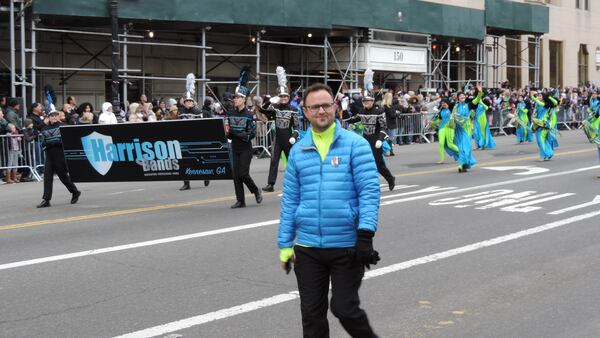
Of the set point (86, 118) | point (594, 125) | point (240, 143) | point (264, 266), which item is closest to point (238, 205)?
point (240, 143)

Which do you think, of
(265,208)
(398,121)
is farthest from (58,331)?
(398,121)

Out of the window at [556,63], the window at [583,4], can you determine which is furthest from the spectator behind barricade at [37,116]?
the window at [583,4]

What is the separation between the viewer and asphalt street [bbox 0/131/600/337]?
6.53 metres

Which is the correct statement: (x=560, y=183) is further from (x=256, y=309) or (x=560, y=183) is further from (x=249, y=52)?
(x=249, y=52)

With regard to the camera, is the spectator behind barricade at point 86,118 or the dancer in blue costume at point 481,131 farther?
the dancer in blue costume at point 481,131

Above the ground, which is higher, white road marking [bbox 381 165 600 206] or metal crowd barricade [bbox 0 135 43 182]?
metal crowd barricade [bbox 0 135 43 182]

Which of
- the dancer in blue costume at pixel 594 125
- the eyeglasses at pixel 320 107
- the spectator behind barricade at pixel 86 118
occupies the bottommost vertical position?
the eyeglasses at pixel 320 107

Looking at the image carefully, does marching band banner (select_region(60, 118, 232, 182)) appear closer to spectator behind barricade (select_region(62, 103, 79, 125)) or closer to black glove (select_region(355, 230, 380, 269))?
spectator behind barricade (select_region(62, 103, 79, 125))

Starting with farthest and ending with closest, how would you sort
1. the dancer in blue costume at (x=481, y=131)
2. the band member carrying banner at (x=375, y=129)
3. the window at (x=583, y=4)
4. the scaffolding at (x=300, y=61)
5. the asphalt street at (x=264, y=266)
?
the window at (x=583, y=4) < the dancer in blue costume at (x=481, y=131) < the scaffolding at (x=300, y=61) < the band member carrying banner at (x=375, y=129) < the asphalt street at (x=264, y=266)

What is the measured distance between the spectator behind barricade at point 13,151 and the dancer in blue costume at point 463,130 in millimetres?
8987

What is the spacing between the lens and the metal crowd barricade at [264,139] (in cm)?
2286

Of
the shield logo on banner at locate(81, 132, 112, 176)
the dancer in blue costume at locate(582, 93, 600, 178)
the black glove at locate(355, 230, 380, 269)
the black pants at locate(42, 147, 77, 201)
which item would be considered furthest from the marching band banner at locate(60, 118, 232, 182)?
the black glove at locate(355, 230, 380, 269)

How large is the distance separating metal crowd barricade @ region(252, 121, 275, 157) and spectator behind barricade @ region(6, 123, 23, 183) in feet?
22.5

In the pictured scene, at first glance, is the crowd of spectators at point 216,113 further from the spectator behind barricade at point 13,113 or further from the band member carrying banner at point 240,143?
the band member carrying banner at point 240,143
